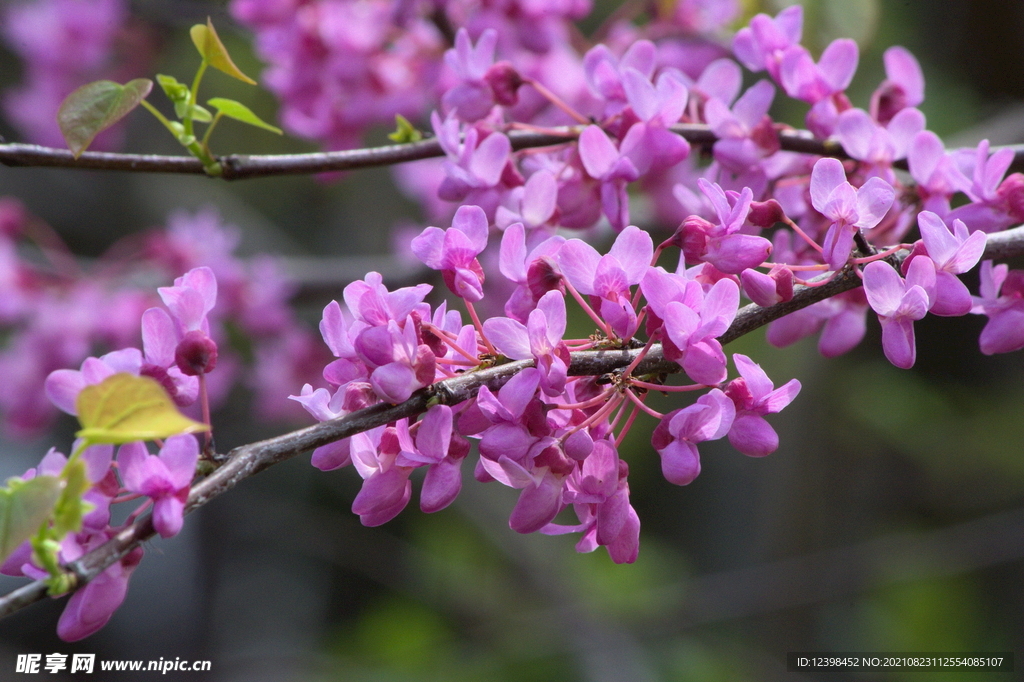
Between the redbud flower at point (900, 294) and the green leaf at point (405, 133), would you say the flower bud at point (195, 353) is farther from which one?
the redbud flower at point (900, 294)

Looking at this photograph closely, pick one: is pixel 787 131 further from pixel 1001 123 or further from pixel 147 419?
pixel 1001 123

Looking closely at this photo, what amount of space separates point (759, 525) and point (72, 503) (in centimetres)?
225

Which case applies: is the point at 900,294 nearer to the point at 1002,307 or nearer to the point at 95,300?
the point at 1002,307

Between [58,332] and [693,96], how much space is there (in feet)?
4.86

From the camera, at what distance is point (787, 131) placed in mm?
778

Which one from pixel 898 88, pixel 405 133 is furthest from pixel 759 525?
pixel 405 133

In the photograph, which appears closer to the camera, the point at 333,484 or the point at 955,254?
the point at 955,254

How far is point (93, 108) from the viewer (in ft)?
2.01

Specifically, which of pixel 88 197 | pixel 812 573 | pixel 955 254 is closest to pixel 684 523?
pixel 812 573

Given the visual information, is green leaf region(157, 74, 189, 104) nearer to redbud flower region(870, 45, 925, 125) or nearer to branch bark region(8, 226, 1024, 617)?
branch bark region(8, 226, 1024, 617)

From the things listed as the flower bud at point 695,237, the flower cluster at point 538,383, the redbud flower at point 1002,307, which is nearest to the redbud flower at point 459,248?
the flower cluster at point 538,383

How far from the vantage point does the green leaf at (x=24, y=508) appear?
392 millimetres

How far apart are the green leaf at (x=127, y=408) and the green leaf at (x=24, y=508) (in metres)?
0.03

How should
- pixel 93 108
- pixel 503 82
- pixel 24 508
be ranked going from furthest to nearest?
pixel 503 82
pixel 93 108
pixel 24 508
